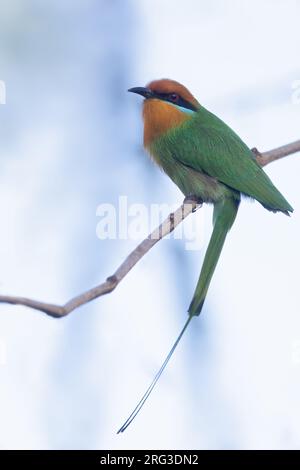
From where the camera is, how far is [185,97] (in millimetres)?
3076

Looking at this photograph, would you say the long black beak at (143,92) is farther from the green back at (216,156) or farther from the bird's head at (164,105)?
the green back at (216,156)

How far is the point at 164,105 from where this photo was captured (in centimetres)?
306

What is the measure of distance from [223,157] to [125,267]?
4.28ft

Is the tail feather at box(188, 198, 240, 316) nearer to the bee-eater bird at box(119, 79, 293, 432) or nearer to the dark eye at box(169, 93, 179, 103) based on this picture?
the bee-eater bird at box(119, 79, 293, 432)

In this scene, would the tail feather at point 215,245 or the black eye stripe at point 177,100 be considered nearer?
the tail feather at point 215,245

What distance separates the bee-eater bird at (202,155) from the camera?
112 inches

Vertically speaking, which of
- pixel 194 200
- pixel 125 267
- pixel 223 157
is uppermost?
pixel 223 157

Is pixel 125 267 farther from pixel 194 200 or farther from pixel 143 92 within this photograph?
pixel 143 92

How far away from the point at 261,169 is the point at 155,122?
0.46m

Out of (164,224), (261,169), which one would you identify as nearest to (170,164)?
(261,169)

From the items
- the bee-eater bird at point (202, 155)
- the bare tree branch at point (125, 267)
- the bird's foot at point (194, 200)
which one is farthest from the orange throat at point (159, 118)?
the bare tree branch at point (125, 267)

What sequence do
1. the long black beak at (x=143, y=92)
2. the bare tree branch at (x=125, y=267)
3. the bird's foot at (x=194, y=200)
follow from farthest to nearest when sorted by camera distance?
the long black beak at (x=143, y=92) < the bird's foot at (x=194, y=200) < the bare tree branch at (x=125, y=267)

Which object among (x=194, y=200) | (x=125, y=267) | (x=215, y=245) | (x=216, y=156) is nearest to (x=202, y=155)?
(x=216, y=156)

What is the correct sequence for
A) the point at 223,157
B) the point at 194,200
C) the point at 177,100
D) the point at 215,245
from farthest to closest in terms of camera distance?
1. the point at 177,100
2. the point at 223,157
3. the point at 194,200
4. the point at 215,245
